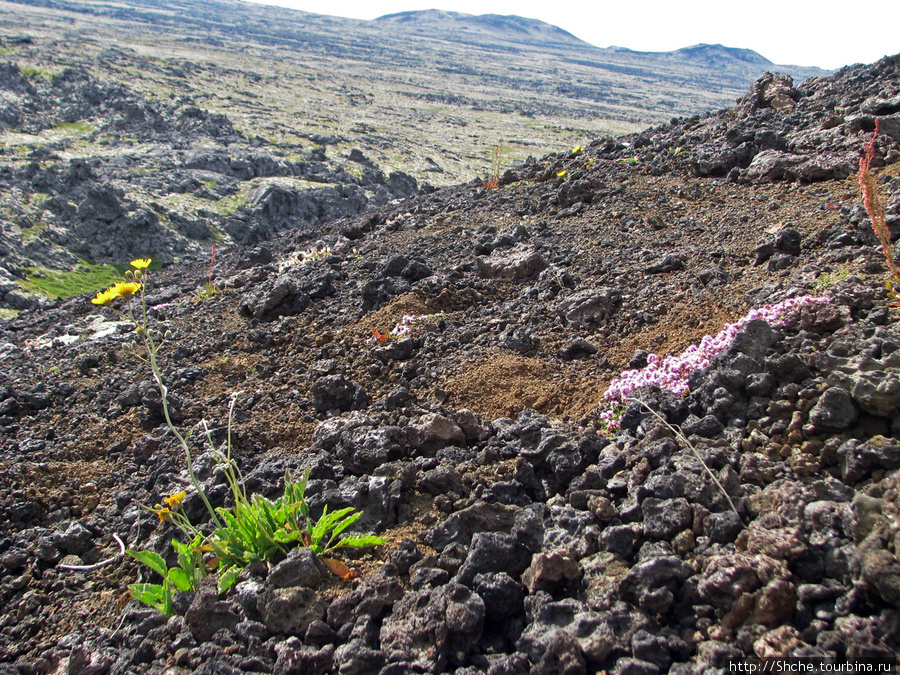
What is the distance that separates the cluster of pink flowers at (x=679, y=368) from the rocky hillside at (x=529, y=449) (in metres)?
0.08

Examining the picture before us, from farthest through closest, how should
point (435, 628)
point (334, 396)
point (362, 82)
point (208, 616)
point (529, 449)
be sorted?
point (362, 82), point (334, 396), point (529, 449), point (208, 616), point (435, 628)

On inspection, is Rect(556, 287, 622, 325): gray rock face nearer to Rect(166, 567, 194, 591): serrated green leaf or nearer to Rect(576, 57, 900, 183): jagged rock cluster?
Result: Rect(576, 57, 900, 183): jagged rock cluster

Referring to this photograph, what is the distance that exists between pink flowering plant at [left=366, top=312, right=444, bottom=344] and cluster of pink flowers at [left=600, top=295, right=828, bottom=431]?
2.90 metres

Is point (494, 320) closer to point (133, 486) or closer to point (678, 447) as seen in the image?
point (678, 447)

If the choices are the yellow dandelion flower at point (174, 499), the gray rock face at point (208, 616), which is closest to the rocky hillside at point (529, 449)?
the gray rock face at point (208, 616)

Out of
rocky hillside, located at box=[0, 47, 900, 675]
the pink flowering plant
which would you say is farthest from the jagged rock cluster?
the pink flowering plant

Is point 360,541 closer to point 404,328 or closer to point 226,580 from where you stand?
point 226,580

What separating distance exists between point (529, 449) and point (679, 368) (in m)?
1.54

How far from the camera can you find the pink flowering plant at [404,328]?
736 centimetres

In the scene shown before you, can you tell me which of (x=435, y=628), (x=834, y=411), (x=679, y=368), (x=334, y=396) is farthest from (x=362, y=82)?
(x=435, y=628)

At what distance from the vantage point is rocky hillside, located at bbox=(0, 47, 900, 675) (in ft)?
9.95

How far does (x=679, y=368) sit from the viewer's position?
5.10 m

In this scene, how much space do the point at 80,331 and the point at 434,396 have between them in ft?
28.9

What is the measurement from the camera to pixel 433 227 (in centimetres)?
1188
